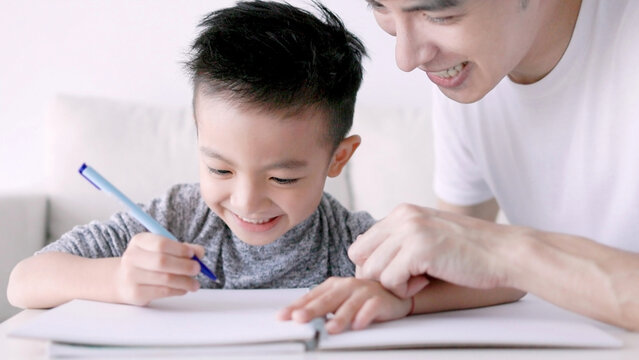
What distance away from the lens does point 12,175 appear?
7.64 ft

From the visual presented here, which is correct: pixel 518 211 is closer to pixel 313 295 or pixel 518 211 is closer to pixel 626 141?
pixel 626 141

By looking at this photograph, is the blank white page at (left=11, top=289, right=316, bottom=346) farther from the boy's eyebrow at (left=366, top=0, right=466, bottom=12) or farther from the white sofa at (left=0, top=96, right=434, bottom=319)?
the white sofa at (left=0, top=96, right=434, bottom=319)

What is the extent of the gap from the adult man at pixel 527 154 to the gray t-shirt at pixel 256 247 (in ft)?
1.05

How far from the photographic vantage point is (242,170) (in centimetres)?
96

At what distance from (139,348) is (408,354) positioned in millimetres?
245

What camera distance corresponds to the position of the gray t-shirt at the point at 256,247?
1195 millimetres

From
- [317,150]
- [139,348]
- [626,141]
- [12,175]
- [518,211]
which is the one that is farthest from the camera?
[12,175]

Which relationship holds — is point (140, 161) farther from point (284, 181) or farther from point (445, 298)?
point (445, 298)

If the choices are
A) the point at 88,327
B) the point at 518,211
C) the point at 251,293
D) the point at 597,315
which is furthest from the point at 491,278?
the point at 518,211

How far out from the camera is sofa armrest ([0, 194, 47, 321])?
171 centimetres

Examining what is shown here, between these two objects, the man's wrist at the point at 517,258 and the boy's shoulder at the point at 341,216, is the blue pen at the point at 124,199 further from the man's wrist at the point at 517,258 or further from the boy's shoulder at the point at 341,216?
the boy's shoulder at the point at 341,216

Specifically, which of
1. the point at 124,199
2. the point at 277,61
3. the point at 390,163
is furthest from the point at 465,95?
the point at 390,163

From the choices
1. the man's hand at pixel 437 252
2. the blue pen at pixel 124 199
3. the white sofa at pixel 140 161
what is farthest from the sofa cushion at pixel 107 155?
the man's hand at pixel 437 252

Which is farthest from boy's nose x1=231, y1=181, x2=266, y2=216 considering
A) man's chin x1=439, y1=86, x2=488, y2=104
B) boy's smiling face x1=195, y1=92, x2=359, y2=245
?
man's chin x1=439, y1=86, x2=488, y2=104
